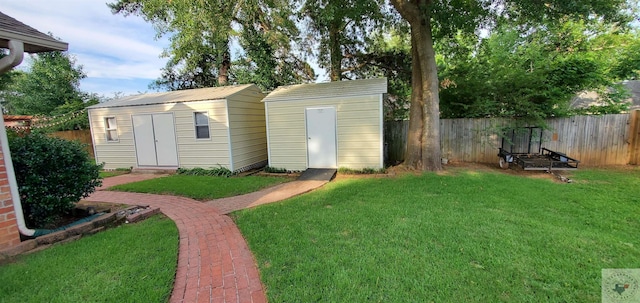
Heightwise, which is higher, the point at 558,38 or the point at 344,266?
the point at 558,38

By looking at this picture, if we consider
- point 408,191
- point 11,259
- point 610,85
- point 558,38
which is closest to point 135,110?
point 11,259

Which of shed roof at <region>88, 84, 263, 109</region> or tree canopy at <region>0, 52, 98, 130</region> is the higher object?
tree canopy at <region>0, 52, 98, 130</region>

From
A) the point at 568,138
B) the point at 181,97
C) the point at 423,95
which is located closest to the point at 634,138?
the point at 568,138

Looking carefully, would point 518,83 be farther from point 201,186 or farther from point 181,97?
point 181,97

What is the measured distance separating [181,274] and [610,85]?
11.7 m

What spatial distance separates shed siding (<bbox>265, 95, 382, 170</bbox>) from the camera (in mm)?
7422

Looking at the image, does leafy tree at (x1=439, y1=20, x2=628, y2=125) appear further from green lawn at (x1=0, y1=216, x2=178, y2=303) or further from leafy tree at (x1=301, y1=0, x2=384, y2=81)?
green lawn at (x1=0, y1=216, x2=178, y2=303)

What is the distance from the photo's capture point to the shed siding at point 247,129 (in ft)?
27.4

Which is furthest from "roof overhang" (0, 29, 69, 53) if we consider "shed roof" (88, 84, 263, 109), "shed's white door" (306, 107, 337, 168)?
"shed's white door" (306, 107, 337, 168)

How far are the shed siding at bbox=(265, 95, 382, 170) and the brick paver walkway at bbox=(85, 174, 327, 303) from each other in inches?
97.1

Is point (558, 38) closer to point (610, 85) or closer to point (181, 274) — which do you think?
point (610, 85)

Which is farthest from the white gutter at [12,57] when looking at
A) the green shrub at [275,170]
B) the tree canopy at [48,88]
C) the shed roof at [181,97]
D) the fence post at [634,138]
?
the tree canopy at [48,88]

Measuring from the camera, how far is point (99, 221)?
12.5ft

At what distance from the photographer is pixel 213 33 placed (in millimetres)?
9062
